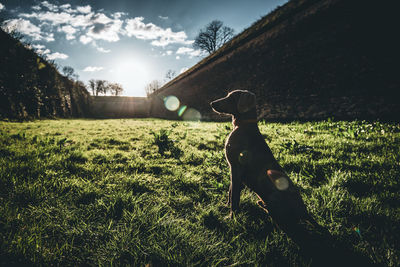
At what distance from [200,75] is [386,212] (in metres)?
13.9

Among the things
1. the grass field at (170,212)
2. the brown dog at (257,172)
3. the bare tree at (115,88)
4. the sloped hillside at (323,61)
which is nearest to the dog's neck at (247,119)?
the brown dog at (257,172)

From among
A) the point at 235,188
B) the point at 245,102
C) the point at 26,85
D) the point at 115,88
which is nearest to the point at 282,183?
the point at 235,188

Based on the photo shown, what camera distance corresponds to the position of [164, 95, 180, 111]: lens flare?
18.5 meters

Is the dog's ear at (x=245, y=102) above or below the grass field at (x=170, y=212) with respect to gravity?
above

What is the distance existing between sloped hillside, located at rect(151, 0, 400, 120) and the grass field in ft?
12.4

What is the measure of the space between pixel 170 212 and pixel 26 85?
41.4ft

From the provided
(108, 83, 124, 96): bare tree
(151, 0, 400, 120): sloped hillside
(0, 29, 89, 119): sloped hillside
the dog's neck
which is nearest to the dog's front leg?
the dog's neck

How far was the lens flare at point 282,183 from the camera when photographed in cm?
135

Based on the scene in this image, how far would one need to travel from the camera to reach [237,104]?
6.66ft

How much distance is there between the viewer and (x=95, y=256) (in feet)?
3.48

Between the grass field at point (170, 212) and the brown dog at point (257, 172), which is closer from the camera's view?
the grass field at point (170, 212)

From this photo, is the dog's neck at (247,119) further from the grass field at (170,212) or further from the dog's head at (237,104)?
the grass field at (170,212)

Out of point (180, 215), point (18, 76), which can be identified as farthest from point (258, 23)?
point (18, 76)

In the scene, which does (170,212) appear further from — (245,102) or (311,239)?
(245,102)
